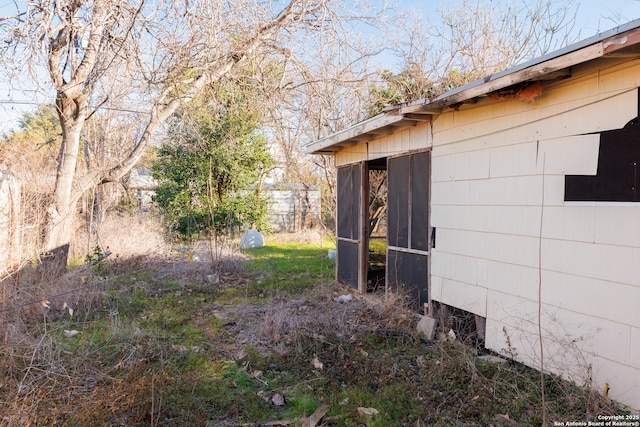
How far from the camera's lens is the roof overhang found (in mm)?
2643

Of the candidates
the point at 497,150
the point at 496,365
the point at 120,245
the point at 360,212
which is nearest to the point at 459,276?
the point at 496,365

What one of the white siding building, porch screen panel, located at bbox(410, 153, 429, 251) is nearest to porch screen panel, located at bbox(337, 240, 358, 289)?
porch screen panel, located at bbox(410, 153, 429, 251)

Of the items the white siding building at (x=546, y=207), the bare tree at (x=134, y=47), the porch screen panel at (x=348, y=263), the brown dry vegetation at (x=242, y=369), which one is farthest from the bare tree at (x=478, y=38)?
the brown dry vegetation at (x=242, y=369)

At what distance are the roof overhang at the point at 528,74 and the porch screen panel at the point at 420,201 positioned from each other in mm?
544

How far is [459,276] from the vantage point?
461 centimetres

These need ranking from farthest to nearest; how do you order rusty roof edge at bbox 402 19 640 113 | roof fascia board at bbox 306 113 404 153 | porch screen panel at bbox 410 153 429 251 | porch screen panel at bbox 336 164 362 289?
1. porch screen panel at bbox 336 164 362 289
2. porch screen panel at bbox 410 153 429 251
3. roof fascia board at bbox 306 113 404 153
4. rusty roof edge at bbox 402 19 640 113

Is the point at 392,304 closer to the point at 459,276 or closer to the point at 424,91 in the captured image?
the point at 459,276

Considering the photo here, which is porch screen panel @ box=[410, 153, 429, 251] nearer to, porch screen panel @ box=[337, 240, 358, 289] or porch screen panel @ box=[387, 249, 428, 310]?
porch screen panel @ box=[387, 249, 428, 310]

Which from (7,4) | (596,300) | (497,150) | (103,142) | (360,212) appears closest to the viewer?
(596,300)

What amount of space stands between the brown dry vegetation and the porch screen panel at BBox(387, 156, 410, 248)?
1.02 metres

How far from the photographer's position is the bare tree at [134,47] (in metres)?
5.23

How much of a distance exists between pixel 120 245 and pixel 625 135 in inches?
394

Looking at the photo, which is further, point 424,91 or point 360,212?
point 424,91

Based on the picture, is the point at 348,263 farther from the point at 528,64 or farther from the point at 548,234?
the point at 528,64
